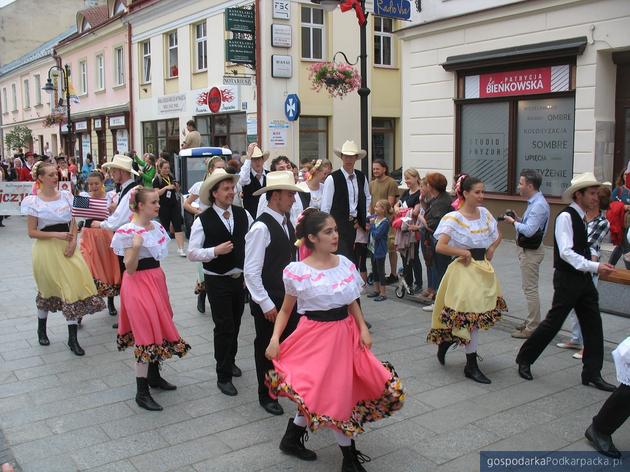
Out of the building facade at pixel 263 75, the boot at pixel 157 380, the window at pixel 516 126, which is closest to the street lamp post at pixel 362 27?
the window at pixel 516 126

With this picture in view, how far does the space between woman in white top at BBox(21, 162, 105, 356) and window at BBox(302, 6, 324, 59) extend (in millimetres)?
14723

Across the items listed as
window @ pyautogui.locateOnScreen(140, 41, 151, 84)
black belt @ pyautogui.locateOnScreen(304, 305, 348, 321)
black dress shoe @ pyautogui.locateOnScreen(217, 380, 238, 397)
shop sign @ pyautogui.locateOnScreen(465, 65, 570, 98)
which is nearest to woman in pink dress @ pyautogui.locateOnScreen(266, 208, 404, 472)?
black belt @ pyautogui.locateOnScreen(304, 305, 348, 321)

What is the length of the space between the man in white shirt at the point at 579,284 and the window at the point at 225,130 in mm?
16594

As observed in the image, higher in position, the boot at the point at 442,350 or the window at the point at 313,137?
the window at the point at 313,137

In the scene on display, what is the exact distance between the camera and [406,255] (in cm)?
900

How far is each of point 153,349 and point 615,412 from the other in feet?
11.0

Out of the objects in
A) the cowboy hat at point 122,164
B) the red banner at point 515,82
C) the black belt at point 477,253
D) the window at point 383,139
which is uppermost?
the red banner at point 515,82

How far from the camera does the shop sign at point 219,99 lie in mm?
21188

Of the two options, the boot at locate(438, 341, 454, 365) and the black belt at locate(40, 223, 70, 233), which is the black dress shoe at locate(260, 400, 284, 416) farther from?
the black belt at locate(40, 223, 70, 233)

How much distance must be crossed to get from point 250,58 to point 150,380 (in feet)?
50.3

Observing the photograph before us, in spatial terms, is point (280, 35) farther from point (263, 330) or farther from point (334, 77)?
point (263, 330)

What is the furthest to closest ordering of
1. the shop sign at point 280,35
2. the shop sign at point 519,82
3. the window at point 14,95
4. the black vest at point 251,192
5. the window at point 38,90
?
the window at point 14,95, the window at point 38,90, the shop sign at point 280,35, the shop sign at point 519,82, the black vest at point 251,192

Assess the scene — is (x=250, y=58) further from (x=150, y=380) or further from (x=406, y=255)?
A: (x=150, y=380)

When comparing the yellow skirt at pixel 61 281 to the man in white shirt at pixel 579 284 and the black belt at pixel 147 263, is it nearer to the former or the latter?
the black belt at pixel 147 263
